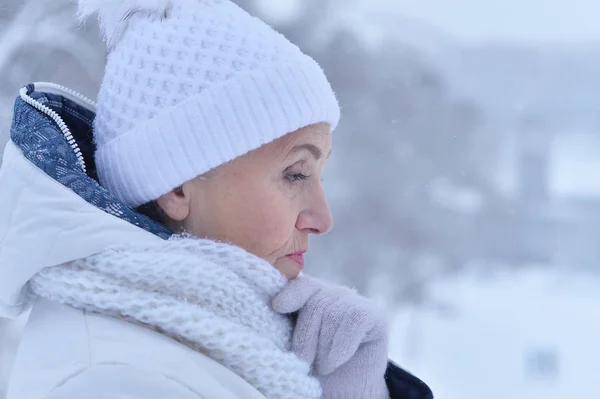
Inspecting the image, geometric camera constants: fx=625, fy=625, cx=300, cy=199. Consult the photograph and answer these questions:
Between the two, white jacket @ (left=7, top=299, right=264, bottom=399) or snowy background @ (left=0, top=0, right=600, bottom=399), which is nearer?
white jacket @ (left=7, top=299, right=264, bottom=399)

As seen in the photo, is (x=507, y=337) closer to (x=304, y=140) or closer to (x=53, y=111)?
(x=304, y=140)

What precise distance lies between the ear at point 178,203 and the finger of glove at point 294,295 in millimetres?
218

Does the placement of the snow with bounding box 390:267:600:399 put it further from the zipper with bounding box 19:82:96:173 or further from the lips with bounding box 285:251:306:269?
the zipper with bounding box 19:82:96:173

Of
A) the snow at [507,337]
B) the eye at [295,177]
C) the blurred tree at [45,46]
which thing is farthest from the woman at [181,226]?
the snow at [507,337]

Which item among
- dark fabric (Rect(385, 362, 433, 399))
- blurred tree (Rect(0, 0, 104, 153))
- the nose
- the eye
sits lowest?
dark fabric (Rect(385, 362, 433, 399))

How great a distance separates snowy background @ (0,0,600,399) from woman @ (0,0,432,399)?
1.86 meters

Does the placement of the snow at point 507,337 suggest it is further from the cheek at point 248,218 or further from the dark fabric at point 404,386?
the cheek at point 248,218

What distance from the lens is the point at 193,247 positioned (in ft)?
3.00

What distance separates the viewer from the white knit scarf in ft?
2.64

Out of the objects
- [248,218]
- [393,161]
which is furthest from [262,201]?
[393,161]

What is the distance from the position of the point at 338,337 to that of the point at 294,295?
0.10 meters

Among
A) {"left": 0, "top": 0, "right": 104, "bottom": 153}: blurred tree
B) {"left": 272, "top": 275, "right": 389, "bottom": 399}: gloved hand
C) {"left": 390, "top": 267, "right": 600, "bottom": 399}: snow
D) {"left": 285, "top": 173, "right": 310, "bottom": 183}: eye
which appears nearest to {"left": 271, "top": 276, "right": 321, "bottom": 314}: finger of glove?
{"left": 272, "top": 275, "right": 389, "bottom": 399}: gloved hand

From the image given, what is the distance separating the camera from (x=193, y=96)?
1.00 meters

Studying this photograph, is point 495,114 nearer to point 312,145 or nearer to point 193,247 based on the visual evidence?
point 312,145
